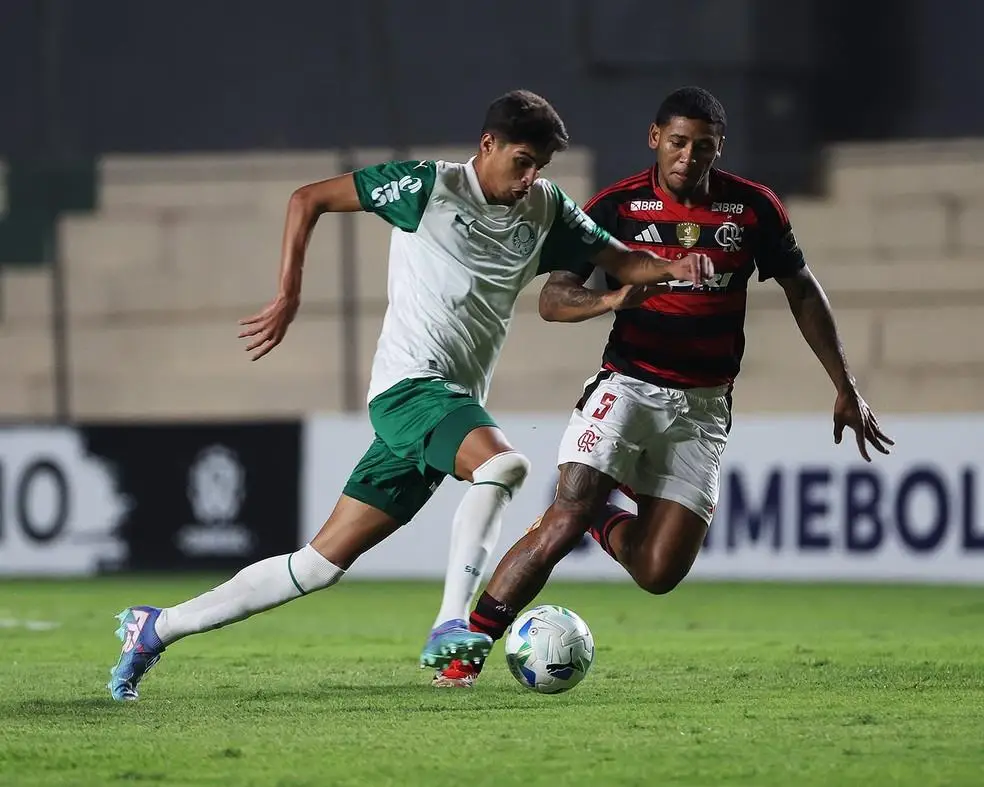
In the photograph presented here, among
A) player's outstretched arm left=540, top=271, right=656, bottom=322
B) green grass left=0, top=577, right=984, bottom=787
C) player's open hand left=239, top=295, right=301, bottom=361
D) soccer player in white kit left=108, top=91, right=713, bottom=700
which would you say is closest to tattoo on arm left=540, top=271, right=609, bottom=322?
player's outstretched arm left=540, top=271, right=656, bottom=322

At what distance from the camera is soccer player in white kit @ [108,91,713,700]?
16.6 feet

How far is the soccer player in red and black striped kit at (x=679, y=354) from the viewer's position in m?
5.84

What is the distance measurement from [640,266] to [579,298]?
0.64 ft

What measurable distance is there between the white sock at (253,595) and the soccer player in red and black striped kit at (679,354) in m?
0.92

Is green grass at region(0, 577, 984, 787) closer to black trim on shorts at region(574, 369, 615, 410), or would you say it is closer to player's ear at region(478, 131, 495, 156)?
black trim on shorts at region(574, 369, 615, 410)

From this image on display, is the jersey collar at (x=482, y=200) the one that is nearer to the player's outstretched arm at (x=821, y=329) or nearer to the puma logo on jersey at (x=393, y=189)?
the puma logo on jersey at (x=393, y=189)

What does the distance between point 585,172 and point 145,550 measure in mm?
4126

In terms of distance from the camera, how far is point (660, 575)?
591 cm

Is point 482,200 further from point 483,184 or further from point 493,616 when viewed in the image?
point 493,616

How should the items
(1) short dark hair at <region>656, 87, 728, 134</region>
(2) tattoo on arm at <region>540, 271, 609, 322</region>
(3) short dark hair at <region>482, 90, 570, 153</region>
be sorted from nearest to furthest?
(3) short dark hair at <region>482, 90, 570, 153</region>, (2) tattoo on arm at <region>540, 271, 609, 322</region>, (1) short dark hair at <region>656, 87, 728, 134</region>

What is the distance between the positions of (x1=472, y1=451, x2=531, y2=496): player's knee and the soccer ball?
433 mm

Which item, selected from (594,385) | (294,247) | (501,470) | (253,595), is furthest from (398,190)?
(253,595)

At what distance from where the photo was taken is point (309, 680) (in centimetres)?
568

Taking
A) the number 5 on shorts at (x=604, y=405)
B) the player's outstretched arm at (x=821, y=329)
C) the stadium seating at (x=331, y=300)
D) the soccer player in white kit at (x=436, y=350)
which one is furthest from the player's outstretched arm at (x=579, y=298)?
the stadium seating at (x=331, y=300)
